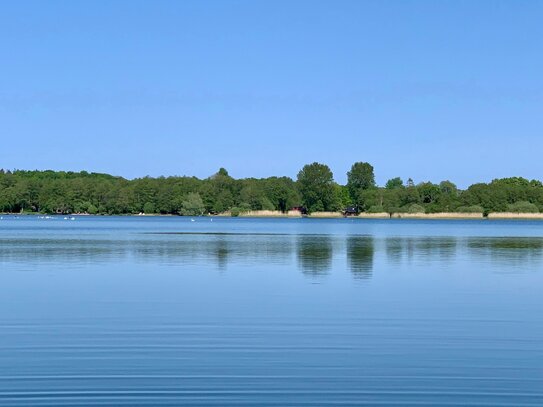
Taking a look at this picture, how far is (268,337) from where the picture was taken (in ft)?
50.5

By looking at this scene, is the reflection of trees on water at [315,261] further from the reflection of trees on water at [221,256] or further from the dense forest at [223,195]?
the dense forest at [223,195]

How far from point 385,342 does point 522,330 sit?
3165 millimetres

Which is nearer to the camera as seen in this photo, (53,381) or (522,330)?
(53,381)

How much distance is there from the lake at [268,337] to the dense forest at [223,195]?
418 feet

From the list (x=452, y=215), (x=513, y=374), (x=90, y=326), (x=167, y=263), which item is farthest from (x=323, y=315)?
(x=452, y=215)

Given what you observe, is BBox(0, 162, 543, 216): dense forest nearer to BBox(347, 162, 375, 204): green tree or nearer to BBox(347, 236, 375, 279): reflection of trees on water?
BBox(347, 162, 375, 204): green tree

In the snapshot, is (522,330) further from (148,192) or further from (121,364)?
(148,192)

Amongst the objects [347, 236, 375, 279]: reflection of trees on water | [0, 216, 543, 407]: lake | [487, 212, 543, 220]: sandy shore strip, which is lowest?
[0, 216, 543, 407]: lake

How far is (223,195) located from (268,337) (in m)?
144

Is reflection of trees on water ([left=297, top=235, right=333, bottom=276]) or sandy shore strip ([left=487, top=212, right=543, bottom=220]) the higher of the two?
sandy shore strip ([left=487, top=212, right=543, bottom=220])

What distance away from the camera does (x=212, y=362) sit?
42.7 ft

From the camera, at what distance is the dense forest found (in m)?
157

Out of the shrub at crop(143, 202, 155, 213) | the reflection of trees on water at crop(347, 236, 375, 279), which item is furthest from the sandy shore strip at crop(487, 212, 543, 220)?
the reflection of trees on water at crop(347, 236, 375, 279)

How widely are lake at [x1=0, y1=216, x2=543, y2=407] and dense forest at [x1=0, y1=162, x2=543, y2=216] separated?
12734 cm
